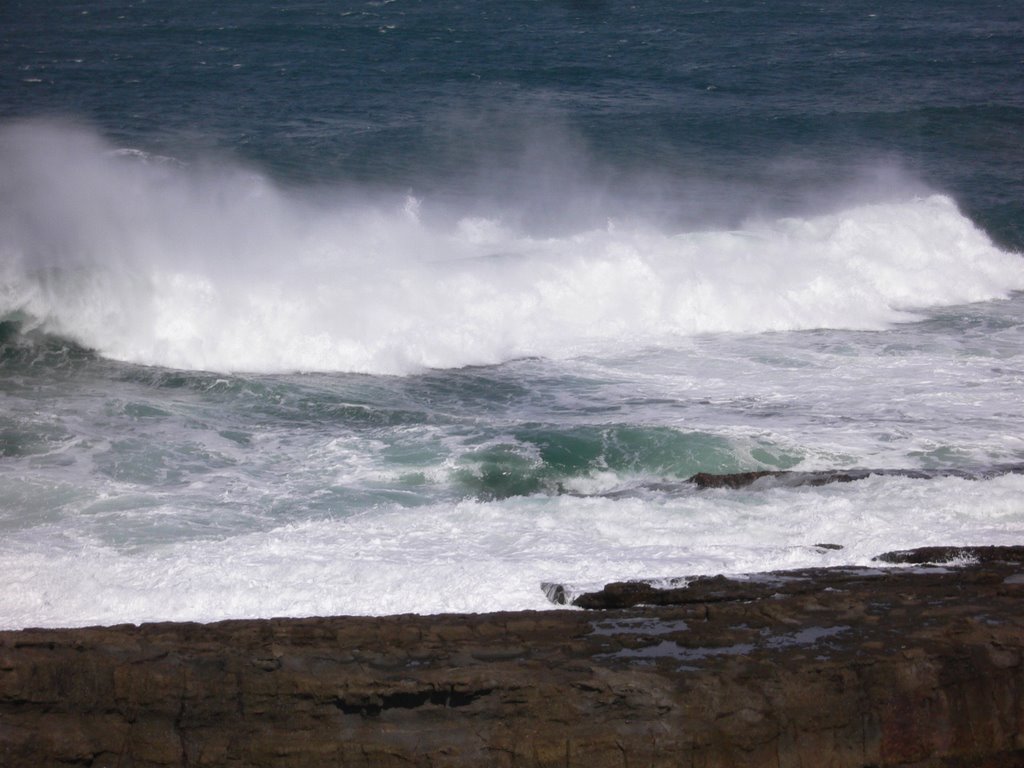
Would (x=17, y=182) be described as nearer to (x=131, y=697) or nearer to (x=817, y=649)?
(x=131, y=697)

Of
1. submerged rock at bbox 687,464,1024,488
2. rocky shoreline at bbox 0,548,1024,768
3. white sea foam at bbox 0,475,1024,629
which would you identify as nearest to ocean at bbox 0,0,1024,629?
white sea foam at bbox 0,475,1024,629

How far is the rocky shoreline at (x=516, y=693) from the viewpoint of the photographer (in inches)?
279

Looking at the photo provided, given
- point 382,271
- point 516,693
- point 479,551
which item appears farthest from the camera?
point 382,271

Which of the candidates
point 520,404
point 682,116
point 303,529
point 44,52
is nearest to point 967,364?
point 520,404

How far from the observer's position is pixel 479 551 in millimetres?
10945

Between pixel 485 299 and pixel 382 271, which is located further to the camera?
pixel 382 271

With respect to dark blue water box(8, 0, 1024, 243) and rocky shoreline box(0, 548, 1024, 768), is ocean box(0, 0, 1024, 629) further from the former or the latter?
rocky shoreline box(0, 548, 1024, 768)

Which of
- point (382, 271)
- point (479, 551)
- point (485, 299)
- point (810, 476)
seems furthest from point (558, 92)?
point (479, 551)

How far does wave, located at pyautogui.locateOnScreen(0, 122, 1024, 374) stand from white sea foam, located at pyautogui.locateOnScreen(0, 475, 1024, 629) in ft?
23.4

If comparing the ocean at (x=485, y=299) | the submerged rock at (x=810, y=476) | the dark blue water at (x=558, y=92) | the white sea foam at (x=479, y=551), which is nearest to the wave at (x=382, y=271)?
the ocean at (x=485, y=299)

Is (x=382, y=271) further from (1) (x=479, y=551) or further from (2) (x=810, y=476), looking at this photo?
(1) (x=479, y=551)

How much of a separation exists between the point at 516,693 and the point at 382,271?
15.0 meters

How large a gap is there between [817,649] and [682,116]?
2572 cm

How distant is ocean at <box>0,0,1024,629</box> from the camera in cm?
1128
